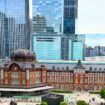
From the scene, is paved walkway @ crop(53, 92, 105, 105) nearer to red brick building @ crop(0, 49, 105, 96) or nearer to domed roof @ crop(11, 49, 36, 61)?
red brick building @ crop(0, 49, 105, 96)

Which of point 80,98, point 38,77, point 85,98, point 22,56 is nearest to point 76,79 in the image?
point 38,77

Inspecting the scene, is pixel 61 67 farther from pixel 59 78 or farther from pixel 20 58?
pixel 20 58

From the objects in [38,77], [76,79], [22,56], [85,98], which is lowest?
[85,98]

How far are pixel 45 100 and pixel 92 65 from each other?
125ft

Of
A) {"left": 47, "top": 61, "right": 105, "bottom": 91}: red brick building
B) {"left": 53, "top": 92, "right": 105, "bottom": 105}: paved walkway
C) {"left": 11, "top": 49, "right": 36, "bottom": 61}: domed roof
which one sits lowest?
{"left": 53, "top": 92, "right": 105, "bottom": 105}: paved walkway

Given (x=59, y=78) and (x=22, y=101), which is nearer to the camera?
(x=22, y=101)

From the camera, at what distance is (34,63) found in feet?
398

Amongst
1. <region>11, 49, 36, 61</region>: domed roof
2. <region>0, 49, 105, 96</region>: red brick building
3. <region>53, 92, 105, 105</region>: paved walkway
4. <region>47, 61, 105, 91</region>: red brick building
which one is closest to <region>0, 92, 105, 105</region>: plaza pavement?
<region>53, 92, 105, 105</region>: paved walkway

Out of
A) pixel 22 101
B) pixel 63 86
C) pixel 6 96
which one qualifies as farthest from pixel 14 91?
pixel 63 86

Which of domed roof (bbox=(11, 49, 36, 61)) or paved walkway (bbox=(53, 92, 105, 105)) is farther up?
domed roof (bbox=(11, 49, 36, 61))

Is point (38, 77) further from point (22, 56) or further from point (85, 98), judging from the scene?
point (85, 98)

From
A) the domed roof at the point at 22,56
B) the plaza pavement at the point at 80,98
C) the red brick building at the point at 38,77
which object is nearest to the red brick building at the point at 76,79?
the red brick building at the point at 38,77

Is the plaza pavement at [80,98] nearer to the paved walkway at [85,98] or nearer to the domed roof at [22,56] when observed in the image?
the paved walkway at [85,98]

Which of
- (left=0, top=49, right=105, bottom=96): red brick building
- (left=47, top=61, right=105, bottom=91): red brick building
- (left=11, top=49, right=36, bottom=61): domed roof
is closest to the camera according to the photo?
(left=0, top=49, right=105, bottom=96): red brick building
